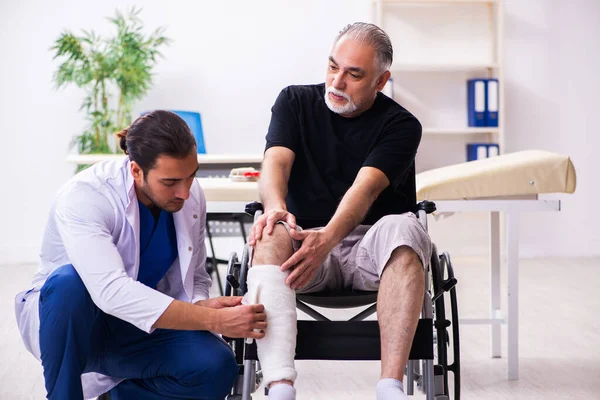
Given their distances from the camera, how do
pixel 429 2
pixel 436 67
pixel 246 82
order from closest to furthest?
pixel 436 67 → pixel 429 2 → pixel 246 82

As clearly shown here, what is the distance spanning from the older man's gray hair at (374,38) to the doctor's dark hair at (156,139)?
595 mm

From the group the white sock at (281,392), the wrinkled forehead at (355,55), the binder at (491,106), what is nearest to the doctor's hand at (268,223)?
the white sock at (281,392)

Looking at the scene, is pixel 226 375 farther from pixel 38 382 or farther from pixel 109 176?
pixel 38 382

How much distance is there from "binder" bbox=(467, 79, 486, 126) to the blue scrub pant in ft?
12.4

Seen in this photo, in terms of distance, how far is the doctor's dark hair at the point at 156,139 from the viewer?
5.15 ft

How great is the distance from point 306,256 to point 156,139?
16.3 inches

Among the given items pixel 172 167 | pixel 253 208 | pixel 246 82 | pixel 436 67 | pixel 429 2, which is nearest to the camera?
pixel 172 167

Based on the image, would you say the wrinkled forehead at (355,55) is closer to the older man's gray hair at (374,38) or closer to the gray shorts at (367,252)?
the older man's gray hair at (374,38)

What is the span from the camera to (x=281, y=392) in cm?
148

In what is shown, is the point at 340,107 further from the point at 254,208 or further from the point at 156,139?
the point at 156,139

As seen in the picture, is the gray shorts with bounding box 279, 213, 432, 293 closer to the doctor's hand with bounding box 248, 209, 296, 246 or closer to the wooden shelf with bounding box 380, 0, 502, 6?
the doctor's hand with bounding box 248, 209, 296, 246

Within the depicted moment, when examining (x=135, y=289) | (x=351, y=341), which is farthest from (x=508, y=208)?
(x=135, y=289)

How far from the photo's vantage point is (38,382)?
2.55 m

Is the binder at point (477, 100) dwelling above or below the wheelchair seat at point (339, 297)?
above
